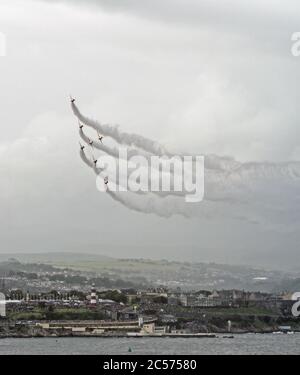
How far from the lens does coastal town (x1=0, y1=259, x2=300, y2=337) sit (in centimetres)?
9581

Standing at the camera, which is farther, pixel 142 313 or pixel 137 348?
pixel 142 313

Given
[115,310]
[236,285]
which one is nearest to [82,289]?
[236,285]

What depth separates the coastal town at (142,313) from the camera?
9581 centimetres

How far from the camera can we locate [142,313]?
346 feet

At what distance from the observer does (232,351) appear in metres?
67.8

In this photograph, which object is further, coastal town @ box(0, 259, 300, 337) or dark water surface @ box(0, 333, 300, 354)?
coastal town @ box(0, 259, 300, 337)

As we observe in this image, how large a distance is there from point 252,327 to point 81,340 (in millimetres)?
24068

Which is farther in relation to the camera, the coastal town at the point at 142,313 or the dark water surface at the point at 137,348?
the coastal town at the point at 142,313
